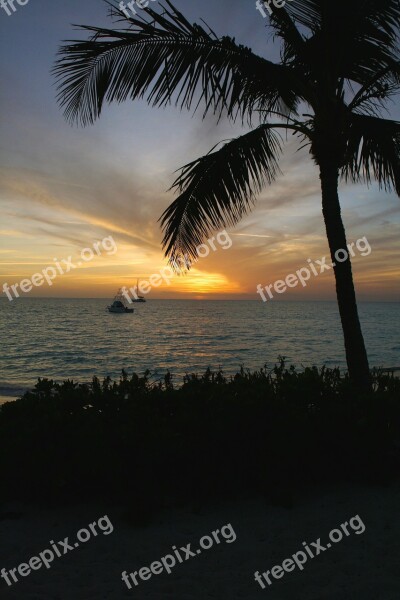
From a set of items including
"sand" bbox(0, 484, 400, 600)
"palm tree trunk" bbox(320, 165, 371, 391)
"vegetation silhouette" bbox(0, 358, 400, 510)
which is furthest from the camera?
"palm tree trunk" bbox(320, 165, 371, 391)

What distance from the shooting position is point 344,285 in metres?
6.12

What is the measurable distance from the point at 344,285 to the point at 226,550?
3904 mm

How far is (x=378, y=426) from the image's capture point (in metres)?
4.95

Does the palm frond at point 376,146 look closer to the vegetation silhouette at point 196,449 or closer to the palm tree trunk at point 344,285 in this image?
the palm tree trunk at point 344,285

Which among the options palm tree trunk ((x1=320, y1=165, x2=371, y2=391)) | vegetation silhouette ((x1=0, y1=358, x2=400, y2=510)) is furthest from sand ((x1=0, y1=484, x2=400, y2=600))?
palm tree trunk ((x1=320, y1=165, x2=371, y2=391))

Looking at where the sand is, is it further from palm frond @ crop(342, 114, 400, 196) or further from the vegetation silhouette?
palm frond @ crop(342, 114, 400, 196)

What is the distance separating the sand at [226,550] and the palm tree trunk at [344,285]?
1928mm

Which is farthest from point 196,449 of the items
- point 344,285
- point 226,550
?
point 344,285

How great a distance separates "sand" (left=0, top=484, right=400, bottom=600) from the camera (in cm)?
323

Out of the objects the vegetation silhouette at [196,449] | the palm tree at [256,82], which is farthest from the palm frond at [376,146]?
the vegetation silhouette at [196,449]

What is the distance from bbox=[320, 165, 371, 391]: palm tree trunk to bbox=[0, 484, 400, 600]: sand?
1.93 m

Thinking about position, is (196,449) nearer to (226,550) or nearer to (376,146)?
(226,550)

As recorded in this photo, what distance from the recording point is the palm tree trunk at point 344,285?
20.1 ft

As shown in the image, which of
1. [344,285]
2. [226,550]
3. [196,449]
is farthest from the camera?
[344,285]
